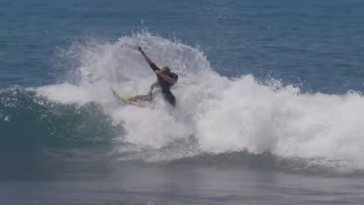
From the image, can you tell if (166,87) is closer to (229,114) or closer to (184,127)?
(184,127)

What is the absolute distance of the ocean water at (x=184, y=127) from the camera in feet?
60.5

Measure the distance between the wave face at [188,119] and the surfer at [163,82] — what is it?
22 cm

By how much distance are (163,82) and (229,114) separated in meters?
1.35

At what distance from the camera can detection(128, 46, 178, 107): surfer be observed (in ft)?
70.9

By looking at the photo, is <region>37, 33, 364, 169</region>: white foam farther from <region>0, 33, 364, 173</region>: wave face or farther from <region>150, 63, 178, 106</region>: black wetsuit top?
<region>150, 63, 178, 106</region>: black wetsuit top

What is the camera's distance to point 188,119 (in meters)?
22.5

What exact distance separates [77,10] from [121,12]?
4.81 feet

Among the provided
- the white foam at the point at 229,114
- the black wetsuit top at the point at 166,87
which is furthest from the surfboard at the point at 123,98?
the black wetsuit top at the point at 166,87

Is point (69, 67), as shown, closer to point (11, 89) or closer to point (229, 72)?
point (11, 89)

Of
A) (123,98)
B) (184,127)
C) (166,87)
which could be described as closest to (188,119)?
(184,127)

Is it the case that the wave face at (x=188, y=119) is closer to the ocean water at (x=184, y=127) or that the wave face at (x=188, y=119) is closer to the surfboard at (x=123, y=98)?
the ocean water at (x=184, y=127)

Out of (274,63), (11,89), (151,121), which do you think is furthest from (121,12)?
(151,121)

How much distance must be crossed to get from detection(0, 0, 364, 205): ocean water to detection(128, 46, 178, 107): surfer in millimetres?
206

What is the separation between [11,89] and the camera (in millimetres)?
25359
